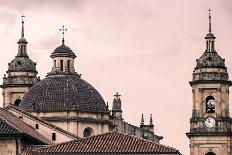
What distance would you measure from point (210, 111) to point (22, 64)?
23439 mm

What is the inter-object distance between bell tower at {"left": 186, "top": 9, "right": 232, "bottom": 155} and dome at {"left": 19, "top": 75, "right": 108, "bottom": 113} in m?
32.5

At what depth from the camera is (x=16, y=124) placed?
124875 mm

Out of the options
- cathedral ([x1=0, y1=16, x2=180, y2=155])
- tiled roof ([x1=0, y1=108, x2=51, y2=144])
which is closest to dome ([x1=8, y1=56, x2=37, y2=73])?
cathedral ([x1=0, y1=16, x2=180, y2=155])

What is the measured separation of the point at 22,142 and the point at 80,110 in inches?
1319

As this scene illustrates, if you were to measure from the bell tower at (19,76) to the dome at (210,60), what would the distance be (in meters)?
20.6

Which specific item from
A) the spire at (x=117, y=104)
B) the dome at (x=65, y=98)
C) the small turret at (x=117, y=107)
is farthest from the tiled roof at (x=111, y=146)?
the small turret at (x=117, y=107)

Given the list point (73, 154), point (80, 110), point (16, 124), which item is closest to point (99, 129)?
point (80, 110)

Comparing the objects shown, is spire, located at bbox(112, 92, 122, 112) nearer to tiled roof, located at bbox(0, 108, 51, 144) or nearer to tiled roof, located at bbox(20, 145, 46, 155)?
tiled roof, located at bbox(0, 108, 51, 144)

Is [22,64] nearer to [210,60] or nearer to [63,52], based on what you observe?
[210,60]

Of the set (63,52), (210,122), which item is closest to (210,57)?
(210,122)

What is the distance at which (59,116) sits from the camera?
504 ft

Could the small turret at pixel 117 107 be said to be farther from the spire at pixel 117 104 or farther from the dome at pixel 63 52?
the dome at pixel 63 52

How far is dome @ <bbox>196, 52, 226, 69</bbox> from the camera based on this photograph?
628ft

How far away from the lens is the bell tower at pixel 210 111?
18600cm
